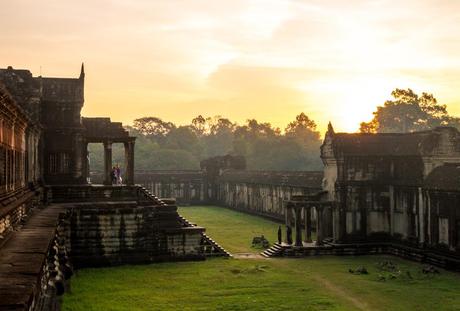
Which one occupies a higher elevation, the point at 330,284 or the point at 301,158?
the point at 301,158

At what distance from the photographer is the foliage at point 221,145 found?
89.1 meters

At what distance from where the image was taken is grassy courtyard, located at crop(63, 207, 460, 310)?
67.2 feet

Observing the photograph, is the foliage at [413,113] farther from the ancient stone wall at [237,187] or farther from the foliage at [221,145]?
the ancient stone wall at [237,187]

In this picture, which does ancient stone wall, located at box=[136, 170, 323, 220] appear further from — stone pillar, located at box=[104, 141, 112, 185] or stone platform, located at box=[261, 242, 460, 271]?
stone pillar, located at box=[104, 141, 112, 185]

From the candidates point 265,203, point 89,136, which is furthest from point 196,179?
point 89,136

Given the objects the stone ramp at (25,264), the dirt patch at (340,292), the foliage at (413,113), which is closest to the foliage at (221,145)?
the foliage at (413,113)

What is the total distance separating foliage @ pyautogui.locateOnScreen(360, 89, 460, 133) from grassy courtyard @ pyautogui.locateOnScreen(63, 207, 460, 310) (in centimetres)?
6469

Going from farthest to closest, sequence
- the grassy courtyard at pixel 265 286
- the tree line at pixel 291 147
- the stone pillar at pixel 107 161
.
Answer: the tree line at pixel 291 147 < the stone pillar at pixel 107 161 < the grassy courtyard at pixel 265 286

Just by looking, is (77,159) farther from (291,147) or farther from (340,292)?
(291,147)

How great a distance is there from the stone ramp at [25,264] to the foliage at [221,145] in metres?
70.7

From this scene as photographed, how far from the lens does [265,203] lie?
180 feet

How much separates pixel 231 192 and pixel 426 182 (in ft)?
123

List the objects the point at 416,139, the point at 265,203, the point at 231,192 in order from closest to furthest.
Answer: the point at 416,139, the point at 265,203, the point at 231,192

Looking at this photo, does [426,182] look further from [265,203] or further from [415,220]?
[265,203]
